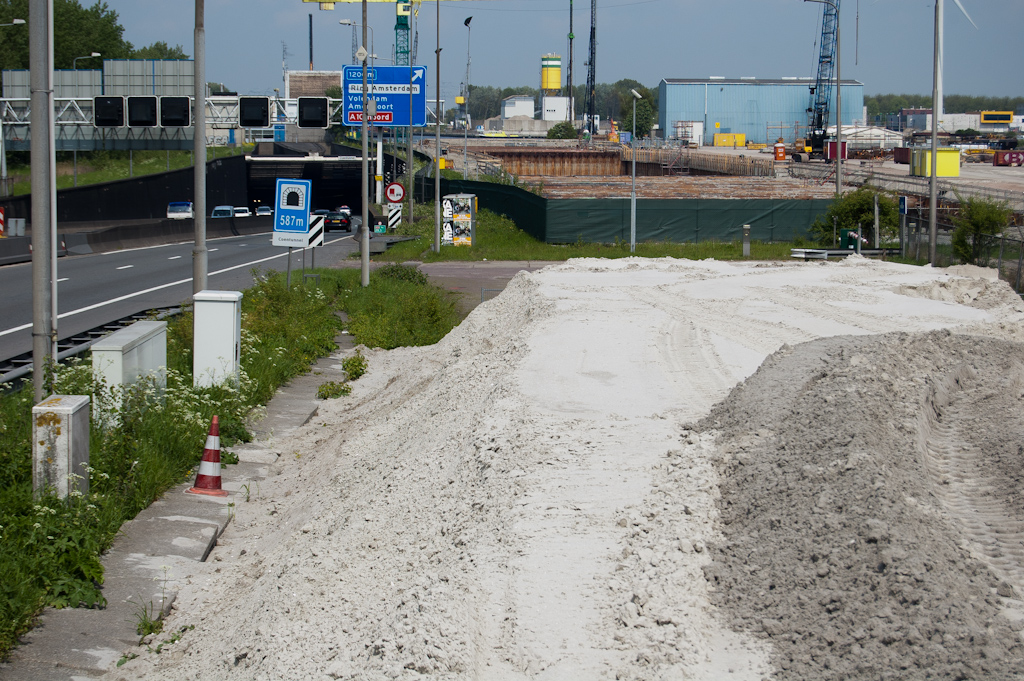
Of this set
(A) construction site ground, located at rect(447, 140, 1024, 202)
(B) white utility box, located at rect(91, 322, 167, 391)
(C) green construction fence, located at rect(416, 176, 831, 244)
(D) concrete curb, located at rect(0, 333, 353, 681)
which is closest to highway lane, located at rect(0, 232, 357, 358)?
(B) white utility box, located at rect(91, 322, 167, 391)

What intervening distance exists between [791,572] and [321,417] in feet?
31.5

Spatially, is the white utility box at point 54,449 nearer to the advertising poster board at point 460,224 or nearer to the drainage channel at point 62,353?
the drainage channel at point 62,353

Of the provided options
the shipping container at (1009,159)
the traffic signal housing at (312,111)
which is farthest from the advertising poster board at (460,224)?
the shipping container at (1009,159)

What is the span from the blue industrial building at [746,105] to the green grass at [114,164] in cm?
7468

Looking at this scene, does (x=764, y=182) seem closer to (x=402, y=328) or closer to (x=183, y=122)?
(x=183, y=122)

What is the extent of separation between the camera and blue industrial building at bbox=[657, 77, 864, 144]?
140 metres

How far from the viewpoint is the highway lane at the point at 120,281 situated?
21.3 m

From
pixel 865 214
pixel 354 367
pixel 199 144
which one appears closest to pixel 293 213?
pixel 354 367

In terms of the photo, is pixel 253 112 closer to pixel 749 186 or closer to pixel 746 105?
pixel 749 186

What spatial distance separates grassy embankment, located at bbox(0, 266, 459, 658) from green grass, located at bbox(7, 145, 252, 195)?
59304 millimetres

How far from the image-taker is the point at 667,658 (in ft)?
18.1

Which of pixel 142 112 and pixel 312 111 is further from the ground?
pixel 312 111

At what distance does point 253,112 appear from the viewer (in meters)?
57.3

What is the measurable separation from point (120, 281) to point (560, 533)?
26296mm
